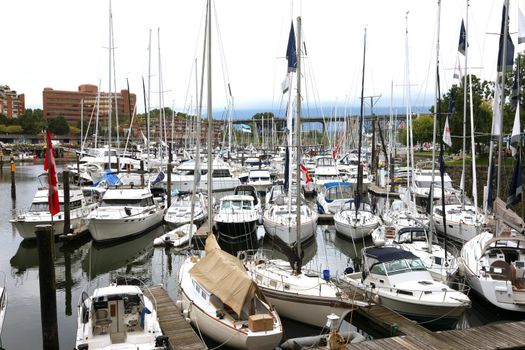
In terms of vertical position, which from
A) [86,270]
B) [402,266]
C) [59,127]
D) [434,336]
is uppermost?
[59,127]

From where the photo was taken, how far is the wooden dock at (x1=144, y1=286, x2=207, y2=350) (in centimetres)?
1400

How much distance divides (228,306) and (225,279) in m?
0.84

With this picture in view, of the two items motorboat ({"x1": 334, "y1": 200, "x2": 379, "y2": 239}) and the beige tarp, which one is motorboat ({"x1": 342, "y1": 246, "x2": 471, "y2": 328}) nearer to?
the beige tarp

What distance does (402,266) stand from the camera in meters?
17.7

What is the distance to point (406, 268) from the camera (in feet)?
57.6

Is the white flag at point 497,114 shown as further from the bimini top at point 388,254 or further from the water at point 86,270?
the bimini top at point 388,254

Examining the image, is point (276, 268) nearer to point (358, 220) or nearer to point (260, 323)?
point (260, 323)

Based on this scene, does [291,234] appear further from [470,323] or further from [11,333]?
[11,333]

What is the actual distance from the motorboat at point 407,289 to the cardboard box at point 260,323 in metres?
4.89

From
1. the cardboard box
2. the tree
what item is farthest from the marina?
the tree

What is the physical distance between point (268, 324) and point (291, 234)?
1282 centimetres

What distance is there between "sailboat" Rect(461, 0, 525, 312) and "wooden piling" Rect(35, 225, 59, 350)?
14681 millimetres

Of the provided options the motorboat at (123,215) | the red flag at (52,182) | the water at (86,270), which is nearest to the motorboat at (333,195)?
the water at (86,270)

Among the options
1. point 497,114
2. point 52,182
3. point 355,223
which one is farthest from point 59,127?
point 497,114
